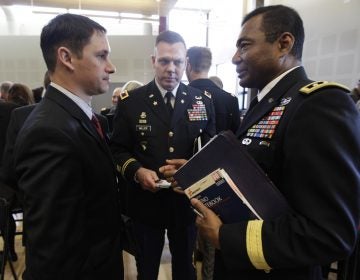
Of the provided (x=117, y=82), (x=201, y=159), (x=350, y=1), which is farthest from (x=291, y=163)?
(x=117, y=82)

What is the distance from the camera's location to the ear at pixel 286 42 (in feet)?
2.92

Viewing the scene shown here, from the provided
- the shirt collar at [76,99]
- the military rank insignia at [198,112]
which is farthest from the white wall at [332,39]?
the shirt collar at [76,99]

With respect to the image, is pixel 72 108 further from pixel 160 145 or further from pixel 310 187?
pixel 310 187

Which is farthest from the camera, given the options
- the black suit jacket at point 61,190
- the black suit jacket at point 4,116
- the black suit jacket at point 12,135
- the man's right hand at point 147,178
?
the black suit jacket at point 4,116

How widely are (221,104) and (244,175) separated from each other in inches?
61.7

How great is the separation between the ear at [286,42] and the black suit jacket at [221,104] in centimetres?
130

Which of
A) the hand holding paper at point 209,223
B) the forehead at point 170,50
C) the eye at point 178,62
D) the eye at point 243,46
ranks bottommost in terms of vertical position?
the hand holding paper at point 209,223

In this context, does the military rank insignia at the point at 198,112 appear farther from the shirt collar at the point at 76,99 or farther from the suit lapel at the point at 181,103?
the shirt collar at the point at 76,99

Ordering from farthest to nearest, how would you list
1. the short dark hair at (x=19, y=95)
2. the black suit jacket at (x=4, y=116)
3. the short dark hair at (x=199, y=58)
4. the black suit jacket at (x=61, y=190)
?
the short dark hair at (x=19, y=95), the black suit jacket at (x=4, y=116), the short dark hair at (x=199, y=58), the black suit jacket at (x=61, y=190)

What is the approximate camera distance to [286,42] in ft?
2.94

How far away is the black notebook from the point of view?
2.39 feet

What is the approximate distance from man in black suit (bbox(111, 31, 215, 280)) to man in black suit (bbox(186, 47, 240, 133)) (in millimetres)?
521

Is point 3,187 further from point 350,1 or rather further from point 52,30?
point 350,1

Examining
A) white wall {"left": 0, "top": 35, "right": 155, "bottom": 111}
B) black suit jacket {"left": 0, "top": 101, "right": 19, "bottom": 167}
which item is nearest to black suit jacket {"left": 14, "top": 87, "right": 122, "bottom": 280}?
black suit jacket {"left": 0, "top": 101, "right": 19, "bottom": 167}
